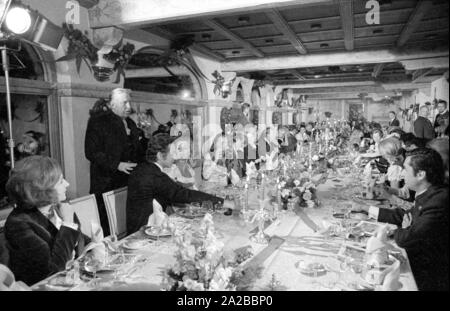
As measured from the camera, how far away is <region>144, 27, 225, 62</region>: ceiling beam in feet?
15.3

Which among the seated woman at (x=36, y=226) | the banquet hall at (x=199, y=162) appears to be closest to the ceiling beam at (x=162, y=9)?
the banquet hall at (x=199, y=162)

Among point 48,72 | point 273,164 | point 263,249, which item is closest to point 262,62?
point 273,164

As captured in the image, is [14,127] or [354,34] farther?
[354,34]

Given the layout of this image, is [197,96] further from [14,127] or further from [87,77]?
[14,127]

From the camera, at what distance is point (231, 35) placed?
4.88 m

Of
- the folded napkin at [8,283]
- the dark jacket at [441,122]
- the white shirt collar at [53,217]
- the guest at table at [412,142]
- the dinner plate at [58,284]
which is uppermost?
the dark jacket at [441,122]

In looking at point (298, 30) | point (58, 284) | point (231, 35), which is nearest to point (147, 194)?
point (58, 284)

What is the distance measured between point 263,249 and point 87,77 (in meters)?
2.95

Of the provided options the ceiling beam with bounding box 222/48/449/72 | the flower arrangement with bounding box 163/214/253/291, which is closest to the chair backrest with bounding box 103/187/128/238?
the flower arrangement with bounding box 163/214/253/291

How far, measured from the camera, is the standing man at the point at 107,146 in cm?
338

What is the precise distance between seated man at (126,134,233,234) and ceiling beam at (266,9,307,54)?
235 centimetres

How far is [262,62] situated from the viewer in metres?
6.72

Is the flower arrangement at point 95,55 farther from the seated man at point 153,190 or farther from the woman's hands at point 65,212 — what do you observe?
the woman's hands at point 65,212

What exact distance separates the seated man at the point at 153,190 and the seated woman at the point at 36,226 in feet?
2.06
